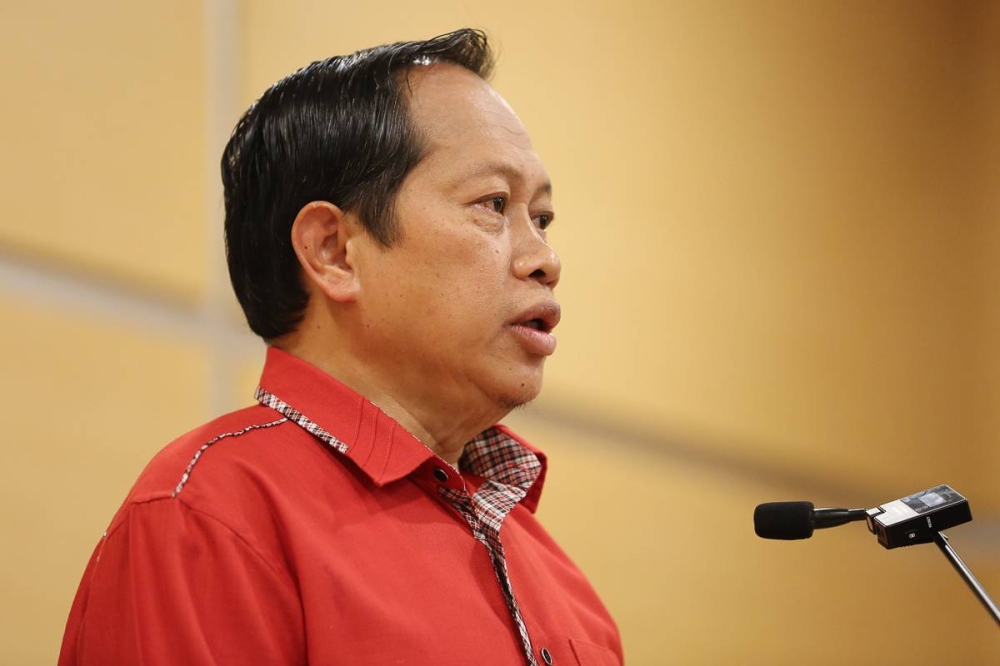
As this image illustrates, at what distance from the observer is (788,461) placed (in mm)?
2523

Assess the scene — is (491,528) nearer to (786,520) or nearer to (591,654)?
(591,654)

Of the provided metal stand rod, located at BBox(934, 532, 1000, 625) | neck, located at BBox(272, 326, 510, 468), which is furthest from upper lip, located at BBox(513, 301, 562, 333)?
metal stand rod, located at BBox(934, 532, 1000, 625)

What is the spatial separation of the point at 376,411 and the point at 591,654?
1.32 ft

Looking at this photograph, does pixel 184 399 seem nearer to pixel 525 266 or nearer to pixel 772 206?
pixel 525 266

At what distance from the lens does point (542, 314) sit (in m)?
1.30

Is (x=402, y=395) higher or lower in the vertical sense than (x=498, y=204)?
lower

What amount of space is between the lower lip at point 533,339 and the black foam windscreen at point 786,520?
33 centimetres

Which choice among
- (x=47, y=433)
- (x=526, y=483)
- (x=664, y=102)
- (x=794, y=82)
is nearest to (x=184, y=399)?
(x=47, y=433)

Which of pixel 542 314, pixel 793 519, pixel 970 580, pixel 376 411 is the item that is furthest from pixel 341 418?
pixel 970 580

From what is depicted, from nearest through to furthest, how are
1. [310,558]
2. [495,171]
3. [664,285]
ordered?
[310,558]
[495,171]
[664,285]

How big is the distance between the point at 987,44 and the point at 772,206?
85 cm

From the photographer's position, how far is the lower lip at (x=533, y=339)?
1.28 metres

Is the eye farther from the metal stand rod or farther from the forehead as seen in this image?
the metal stand rod

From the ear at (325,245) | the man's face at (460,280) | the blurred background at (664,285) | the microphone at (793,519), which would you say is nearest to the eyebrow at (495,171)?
the man's face at (460,280)
